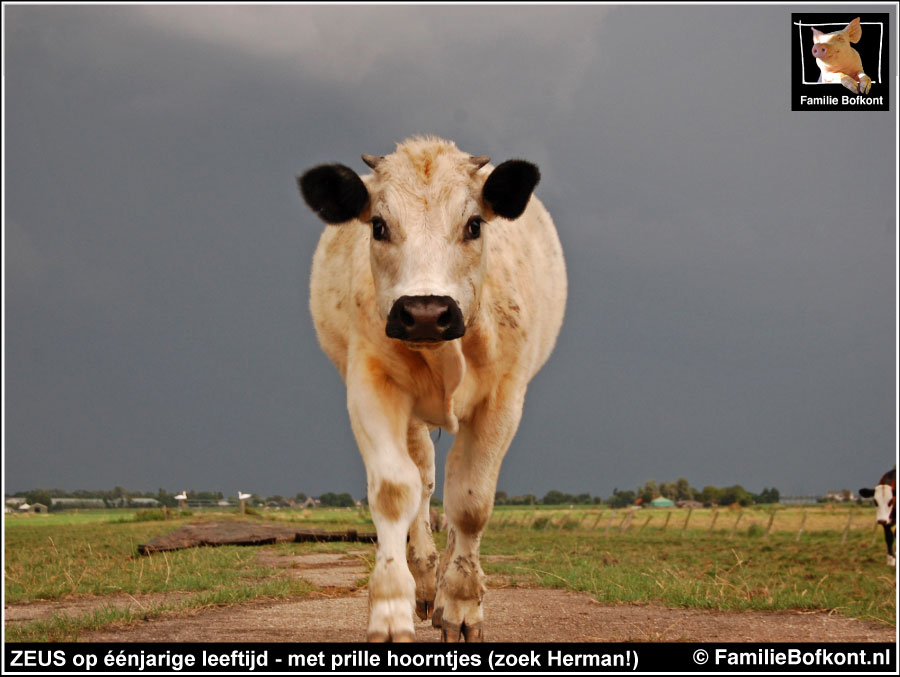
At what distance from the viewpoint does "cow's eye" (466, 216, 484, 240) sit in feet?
16.3

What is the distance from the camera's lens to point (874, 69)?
7457 millimetres

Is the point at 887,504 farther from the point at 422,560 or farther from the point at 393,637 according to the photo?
the point at 393,637

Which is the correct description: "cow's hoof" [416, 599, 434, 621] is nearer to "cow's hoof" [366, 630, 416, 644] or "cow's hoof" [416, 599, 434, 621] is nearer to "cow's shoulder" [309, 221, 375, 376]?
"cow's shoulder" [309, 221, 375, 376]

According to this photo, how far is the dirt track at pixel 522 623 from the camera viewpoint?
5.91m

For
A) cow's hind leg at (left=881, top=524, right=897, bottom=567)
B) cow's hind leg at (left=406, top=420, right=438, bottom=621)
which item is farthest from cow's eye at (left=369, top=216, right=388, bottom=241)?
cow's hind leg at (left=881, top=524, right=897, bottom=567)

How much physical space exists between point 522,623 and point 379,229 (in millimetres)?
3422

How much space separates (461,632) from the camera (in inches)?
212

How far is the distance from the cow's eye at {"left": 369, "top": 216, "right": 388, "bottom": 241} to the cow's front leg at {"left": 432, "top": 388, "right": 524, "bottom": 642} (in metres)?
1.41

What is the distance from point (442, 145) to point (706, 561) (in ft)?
45.0

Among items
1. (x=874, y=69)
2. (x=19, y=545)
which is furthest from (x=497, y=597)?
(x=19, y=545)

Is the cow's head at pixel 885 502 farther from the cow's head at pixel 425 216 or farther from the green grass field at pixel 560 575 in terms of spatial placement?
the cow's head at pixel 425 216

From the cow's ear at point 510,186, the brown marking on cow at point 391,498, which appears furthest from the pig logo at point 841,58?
the brown marking on cow at point 391,498

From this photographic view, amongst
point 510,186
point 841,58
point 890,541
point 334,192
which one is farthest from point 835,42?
point 890,541
